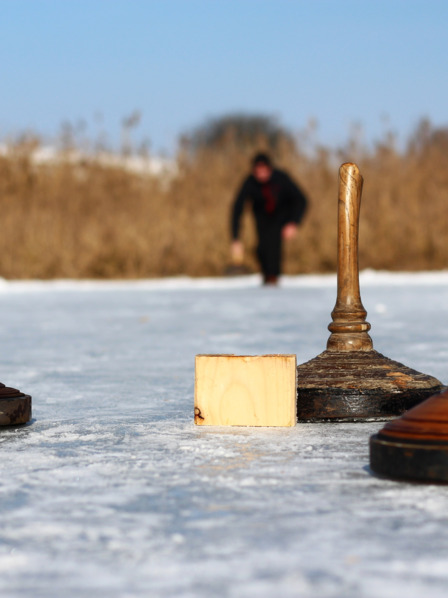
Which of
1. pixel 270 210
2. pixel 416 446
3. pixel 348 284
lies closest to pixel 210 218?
pixel 270 210

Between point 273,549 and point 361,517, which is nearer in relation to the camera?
point 273,549

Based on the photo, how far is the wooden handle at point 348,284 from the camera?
2.35 m

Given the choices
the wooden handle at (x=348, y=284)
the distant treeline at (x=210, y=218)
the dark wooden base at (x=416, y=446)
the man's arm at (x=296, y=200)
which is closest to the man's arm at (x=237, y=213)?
the man's arm at (x=296, y=200)

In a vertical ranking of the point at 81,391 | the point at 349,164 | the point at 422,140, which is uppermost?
the point at 422,140

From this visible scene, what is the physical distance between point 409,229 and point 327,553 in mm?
10762

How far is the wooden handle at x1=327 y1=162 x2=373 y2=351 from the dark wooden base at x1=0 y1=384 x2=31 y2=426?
0.73m

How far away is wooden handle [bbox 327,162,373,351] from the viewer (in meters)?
2.35

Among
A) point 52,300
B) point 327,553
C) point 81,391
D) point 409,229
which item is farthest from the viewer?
point 409,229

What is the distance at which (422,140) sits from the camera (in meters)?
12.8

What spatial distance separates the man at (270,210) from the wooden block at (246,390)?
7.39 metres

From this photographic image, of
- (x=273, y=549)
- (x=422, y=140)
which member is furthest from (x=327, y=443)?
(x=422, y=140)

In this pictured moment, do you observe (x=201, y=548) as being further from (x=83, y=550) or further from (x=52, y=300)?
(x=52, y=300)

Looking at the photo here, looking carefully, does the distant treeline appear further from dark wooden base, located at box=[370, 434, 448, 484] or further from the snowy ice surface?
dark wooden base, located at box=[370, 434, 448, 484]

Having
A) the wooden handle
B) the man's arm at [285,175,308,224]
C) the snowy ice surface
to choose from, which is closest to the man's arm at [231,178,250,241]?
the man's arm at [285,175,308,224]
